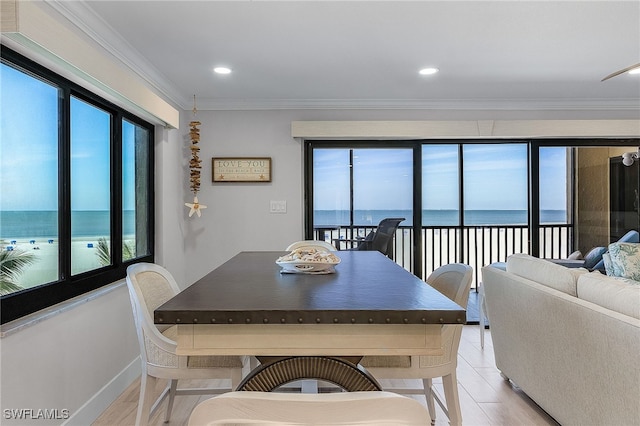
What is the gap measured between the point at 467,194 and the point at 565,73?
5.41ft

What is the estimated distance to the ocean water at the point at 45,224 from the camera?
76.5 inches

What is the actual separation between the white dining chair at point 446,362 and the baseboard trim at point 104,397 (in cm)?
171

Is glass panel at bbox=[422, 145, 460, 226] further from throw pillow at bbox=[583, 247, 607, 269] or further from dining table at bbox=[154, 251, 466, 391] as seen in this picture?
dining table at bbox=[154, 251, 466, 391]

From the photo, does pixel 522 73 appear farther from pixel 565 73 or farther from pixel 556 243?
pixel 556 243

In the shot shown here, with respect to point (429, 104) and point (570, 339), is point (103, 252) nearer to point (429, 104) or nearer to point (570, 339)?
point (570, 339)

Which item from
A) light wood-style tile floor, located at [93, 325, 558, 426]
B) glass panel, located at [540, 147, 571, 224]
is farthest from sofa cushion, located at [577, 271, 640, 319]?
glass panel, located at [540, 147, 571, 224]

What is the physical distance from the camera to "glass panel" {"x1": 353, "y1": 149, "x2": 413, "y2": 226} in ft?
15.2

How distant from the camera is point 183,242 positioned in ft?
14.3

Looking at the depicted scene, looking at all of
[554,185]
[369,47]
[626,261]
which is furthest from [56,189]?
[554,185]

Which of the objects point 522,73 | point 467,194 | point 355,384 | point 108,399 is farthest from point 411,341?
point 467,194

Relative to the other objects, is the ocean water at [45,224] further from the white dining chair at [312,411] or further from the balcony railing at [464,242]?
the balcony railing at [464,242]

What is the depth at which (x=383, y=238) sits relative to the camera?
4582mm

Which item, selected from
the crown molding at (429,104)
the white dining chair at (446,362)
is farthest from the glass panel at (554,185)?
the white dining chair at (446,362)

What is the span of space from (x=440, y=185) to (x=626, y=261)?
6.82ft
